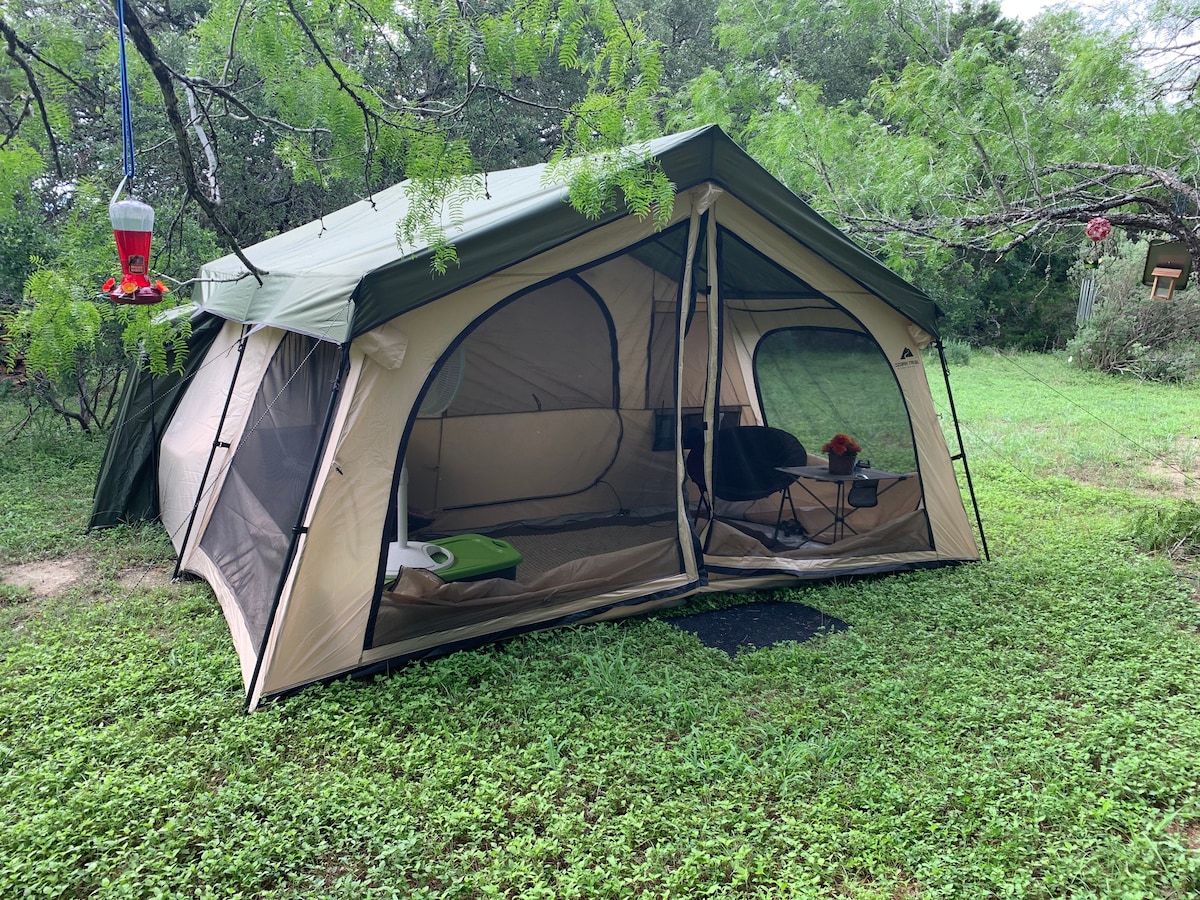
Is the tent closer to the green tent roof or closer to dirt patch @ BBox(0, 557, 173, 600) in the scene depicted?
the green tent roof

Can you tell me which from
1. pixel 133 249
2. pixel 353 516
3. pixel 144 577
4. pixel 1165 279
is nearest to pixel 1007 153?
pixel 1165 279

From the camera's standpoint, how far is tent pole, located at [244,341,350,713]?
2.97 m

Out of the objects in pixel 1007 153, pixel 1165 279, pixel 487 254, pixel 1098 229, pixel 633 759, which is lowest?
pixel 633 759

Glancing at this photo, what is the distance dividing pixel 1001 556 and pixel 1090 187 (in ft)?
6.81

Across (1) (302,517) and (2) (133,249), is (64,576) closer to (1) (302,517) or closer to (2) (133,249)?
(1) (302,517)

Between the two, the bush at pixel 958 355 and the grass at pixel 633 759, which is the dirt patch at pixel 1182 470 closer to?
the grass at pixel 633 759

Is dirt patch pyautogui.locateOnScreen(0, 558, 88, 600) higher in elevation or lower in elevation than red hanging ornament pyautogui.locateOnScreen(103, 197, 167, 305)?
lower

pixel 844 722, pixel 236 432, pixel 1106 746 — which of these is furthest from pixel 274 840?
pixel 1106 746

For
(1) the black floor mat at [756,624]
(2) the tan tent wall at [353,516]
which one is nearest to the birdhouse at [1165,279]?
(1) the black floor mat at [756,624]

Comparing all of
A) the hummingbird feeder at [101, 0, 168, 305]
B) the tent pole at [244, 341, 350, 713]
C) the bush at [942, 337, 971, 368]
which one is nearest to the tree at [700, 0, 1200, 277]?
the tent pole at [244, 341, 350, 713]

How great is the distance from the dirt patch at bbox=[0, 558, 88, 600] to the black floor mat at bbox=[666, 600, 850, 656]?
3047mm

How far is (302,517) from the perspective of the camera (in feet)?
9.91

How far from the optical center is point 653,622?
3.79 meters

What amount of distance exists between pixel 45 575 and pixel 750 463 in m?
3.71
